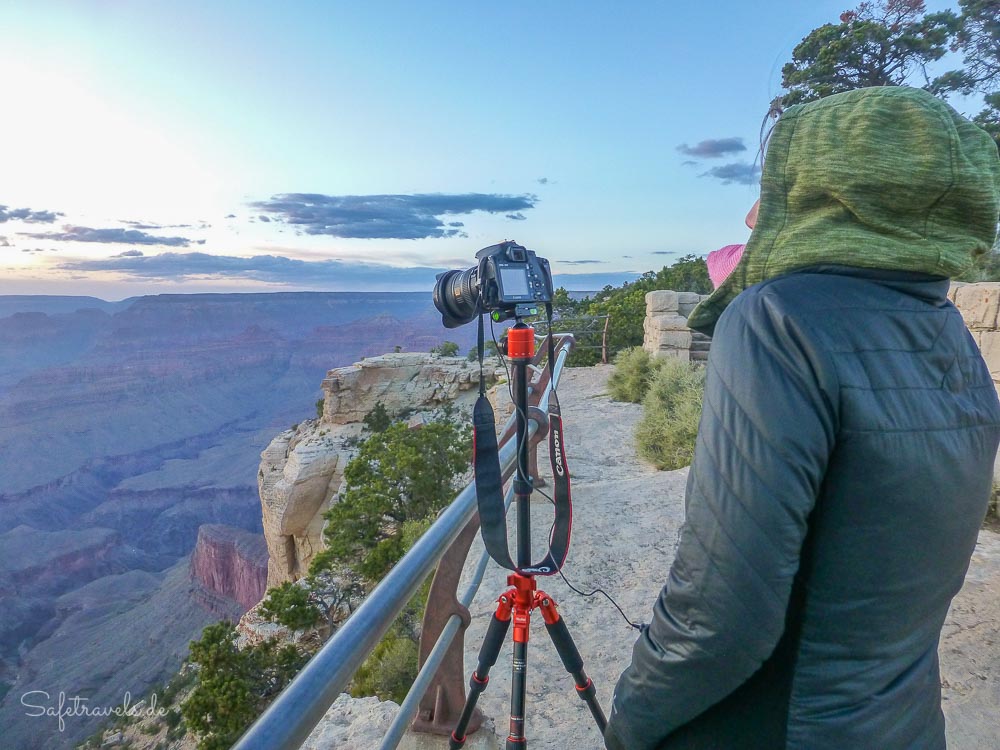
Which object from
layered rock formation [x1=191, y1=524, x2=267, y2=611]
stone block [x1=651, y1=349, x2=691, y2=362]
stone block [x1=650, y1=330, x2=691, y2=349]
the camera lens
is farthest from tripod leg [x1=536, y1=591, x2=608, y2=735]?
layered rock formation [x1=191, y1=524, x2=267, y2=611]

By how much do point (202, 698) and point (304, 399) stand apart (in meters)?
81.7

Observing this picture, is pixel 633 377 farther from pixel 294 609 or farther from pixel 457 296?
pixel 457 296

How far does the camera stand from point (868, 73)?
12008 mm

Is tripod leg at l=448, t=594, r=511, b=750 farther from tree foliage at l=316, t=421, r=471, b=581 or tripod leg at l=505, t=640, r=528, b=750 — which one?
tree foliage at l=316, t=421, r=471, b=581

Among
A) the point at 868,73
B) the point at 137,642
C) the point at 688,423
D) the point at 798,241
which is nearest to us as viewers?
the point at 798,241

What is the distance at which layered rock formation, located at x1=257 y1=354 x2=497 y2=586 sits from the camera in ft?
81.9

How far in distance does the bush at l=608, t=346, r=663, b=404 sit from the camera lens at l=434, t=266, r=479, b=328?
765 centimetres

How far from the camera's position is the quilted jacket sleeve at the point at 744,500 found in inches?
26.9

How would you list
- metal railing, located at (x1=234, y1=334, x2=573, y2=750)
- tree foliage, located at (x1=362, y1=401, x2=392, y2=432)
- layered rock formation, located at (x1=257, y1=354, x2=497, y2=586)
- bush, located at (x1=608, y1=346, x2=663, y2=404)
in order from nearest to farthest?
metal railing, located at (x1=234, y1=334, x2=573, y2=750), bush, located at (x1=608, y1=346, x2=663, y2=404), layered rock formation, located at (x1=257, y1=354, x2=497, y2=586), tree foliage, located at (x1=362, y1=401, x2=392, y2=432)

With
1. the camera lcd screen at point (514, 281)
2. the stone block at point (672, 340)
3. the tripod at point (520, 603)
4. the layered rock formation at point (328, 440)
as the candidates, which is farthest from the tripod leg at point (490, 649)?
the layered rock formation at point (328, 440)

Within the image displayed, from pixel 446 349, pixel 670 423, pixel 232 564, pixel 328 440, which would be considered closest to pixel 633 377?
pixel 670 423

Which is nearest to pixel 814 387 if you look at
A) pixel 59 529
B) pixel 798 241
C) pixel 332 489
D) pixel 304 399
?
pixel 798 241

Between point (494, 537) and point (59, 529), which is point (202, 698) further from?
point (59, 529)

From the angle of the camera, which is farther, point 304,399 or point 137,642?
point 304,399
